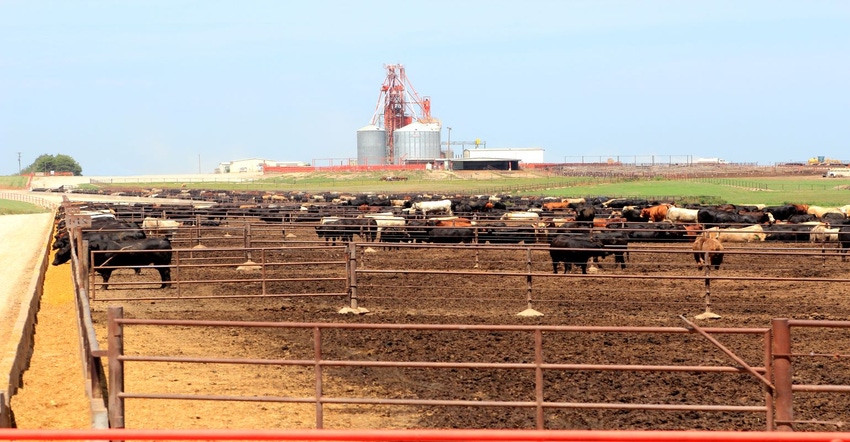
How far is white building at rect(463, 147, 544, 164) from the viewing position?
5251 inches

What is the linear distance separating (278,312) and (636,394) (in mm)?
7741

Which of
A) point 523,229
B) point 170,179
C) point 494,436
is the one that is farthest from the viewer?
point 170,179

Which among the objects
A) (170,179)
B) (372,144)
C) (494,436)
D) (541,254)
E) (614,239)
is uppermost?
(372,144)

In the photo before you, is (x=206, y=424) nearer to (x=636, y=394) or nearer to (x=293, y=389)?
(x=293, y=389)

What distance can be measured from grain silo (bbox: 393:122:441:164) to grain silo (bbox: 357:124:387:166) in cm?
566

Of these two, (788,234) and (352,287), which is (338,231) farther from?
(788,234)

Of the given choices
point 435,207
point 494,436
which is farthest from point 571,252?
point 435,207

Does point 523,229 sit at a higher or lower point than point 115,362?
lower

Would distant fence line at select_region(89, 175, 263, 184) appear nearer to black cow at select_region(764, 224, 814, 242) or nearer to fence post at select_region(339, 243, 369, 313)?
black cow at select_region(764, 224, 814, 242)

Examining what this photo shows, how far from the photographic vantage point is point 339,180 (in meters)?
123

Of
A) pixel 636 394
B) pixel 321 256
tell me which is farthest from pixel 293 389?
pixel 321 256

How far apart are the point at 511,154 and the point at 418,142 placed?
12599 mm

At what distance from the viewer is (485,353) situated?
454 inches

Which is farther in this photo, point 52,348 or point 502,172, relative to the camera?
point 502,172
